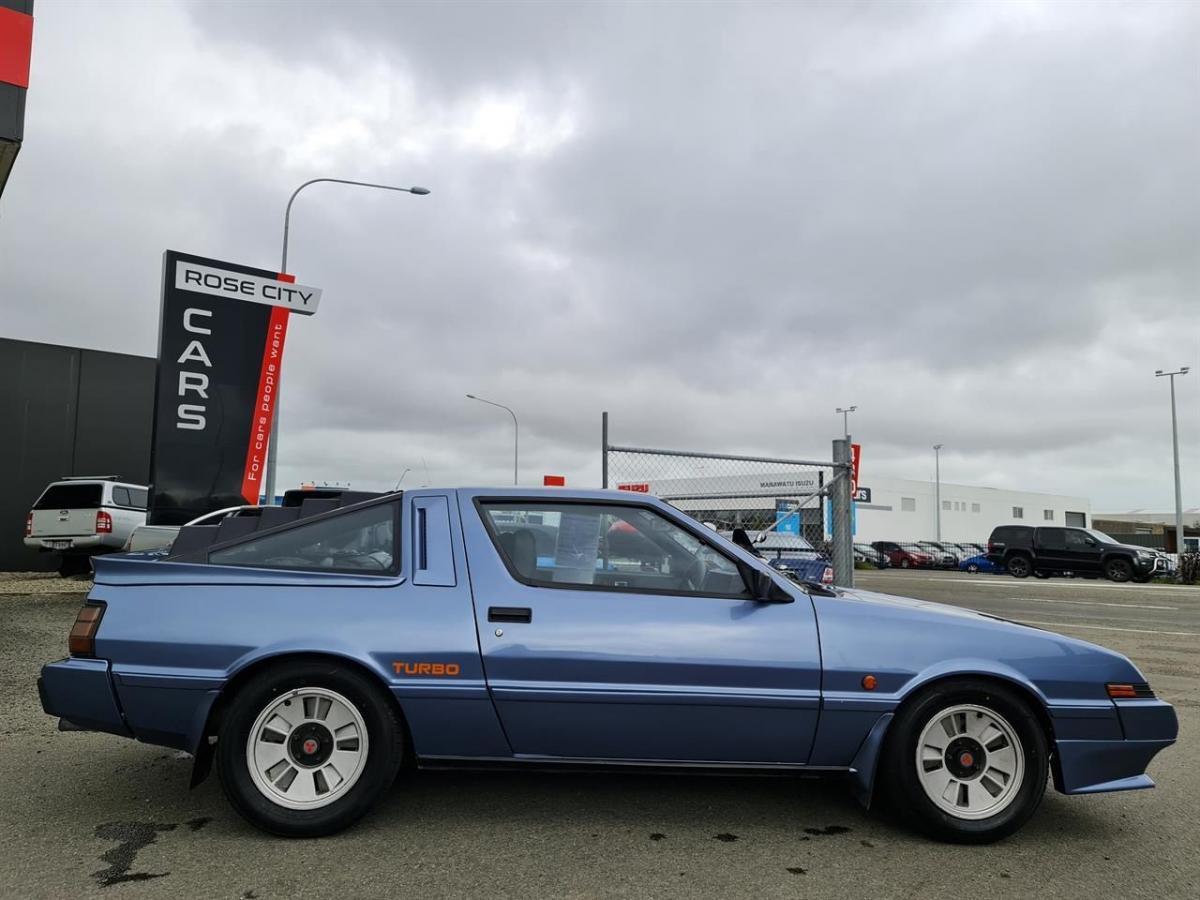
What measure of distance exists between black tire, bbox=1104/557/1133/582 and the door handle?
2822cm

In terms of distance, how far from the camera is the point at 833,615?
11.7 ft

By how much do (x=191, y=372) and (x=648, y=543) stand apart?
10.2 meters

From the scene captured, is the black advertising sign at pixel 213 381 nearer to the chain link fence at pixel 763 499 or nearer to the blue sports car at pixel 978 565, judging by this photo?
the chain link fence at pixel 763 499

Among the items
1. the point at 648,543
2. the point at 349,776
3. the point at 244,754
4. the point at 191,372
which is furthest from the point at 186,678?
the point at 191,372

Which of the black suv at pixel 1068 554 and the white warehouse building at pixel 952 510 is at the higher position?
the white warehouse building at pixel 952 510

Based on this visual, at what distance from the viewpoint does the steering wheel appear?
3.65m

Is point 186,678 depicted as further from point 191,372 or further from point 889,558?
point 889,558

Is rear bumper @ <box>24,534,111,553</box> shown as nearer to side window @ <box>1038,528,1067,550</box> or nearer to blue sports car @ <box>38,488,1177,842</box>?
blue sports car @ <box>38,488,1177,842</box>

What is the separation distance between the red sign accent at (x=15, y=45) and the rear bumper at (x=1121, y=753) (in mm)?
12655

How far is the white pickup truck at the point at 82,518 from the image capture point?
47.7 ft

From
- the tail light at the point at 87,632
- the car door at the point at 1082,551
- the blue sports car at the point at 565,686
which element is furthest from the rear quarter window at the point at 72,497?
the car door at the point at 1082,551

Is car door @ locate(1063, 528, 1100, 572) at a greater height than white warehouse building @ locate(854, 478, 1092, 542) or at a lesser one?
lesser

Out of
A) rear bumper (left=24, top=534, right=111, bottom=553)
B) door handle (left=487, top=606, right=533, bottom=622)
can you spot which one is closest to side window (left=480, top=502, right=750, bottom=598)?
door handle (left=487, top=606, right=533, bottom=622)

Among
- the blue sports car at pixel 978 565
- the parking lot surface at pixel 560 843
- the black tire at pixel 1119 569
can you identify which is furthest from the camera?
the blue sports car at pixel 978 565
